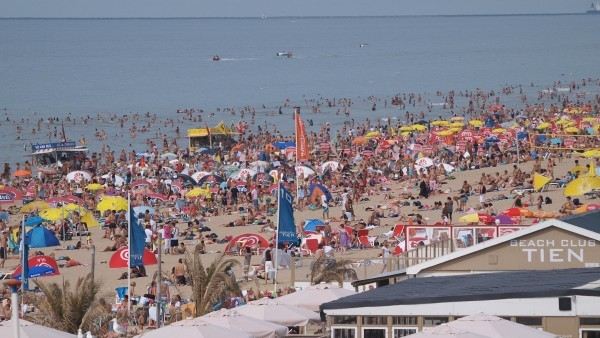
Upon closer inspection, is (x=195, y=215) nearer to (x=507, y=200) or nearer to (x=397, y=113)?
(x=507, y=200)

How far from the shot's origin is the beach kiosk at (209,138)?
5188 cm

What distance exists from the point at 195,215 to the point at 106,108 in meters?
52.8

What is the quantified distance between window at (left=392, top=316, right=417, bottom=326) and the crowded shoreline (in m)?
5.41

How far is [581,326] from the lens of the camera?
12992 millimetres

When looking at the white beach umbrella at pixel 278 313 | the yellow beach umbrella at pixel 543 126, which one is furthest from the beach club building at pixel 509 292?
the yellow beach umbrella at pixel 543 126

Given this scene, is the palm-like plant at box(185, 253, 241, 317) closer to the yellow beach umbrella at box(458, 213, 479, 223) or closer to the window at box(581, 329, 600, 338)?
the window at box(581, 329, 600, 338)

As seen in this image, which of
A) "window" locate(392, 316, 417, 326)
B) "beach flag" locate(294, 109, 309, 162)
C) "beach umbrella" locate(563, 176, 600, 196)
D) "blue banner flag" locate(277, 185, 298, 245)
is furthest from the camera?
"beach flag" locate(294, 109, 309, 162)

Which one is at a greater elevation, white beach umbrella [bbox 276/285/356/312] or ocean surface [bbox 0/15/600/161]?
ocean surface [bbox 0/15/600/161]

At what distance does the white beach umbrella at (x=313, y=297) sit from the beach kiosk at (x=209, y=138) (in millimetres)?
34111

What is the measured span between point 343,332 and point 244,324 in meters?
1.49

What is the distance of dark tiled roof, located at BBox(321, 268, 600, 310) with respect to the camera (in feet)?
43.2

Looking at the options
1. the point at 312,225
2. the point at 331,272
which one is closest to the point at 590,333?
the point at 331,272

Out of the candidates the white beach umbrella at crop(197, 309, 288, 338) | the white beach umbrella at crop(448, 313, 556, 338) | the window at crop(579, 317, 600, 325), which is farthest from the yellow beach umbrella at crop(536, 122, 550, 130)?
the white beach umbrella at crop(448, 313, 556, 338)

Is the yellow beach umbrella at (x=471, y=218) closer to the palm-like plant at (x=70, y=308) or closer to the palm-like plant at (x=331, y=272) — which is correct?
the palm-like plant at (x=331, y=272)
